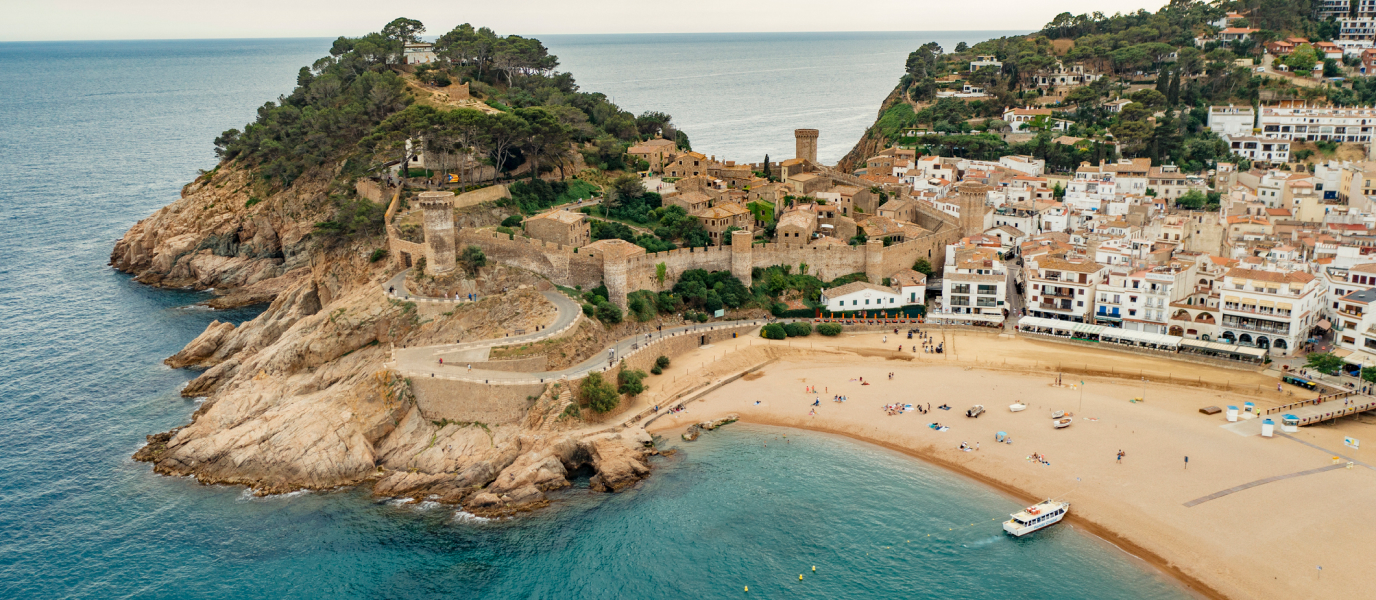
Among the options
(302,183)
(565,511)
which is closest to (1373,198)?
(565,511)

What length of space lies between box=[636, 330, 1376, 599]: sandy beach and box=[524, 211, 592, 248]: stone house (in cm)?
863

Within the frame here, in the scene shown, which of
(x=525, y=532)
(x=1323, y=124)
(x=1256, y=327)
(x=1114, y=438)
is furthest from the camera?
(x=1323, y=124)

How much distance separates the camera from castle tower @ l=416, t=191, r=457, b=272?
42.8 m

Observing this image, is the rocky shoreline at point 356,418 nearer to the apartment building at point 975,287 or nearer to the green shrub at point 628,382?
the green shrub at point 628,382

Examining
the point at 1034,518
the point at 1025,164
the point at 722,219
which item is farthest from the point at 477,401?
the point at 1025,164

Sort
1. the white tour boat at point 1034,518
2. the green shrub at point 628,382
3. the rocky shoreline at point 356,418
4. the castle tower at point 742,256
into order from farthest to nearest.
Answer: the castle tower at point 742,256, the green shrub at point 628,382, the rocky shoreline at point 356,418, the white tour boat at point 1034,518

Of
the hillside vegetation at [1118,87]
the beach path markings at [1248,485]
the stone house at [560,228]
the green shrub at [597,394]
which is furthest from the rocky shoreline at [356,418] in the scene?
the hillside vegetation at [1118,87]

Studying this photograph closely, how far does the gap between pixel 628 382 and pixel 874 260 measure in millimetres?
16947

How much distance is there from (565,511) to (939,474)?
12.9 m

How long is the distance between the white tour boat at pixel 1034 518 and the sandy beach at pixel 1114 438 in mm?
726

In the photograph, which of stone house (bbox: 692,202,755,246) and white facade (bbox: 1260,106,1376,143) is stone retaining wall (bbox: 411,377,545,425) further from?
white facade (bbox: 1260,106,1376,143)

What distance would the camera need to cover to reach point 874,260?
49219mm

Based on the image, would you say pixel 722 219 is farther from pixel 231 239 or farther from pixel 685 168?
pixel 231 239

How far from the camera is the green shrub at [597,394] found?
36.8 meters
